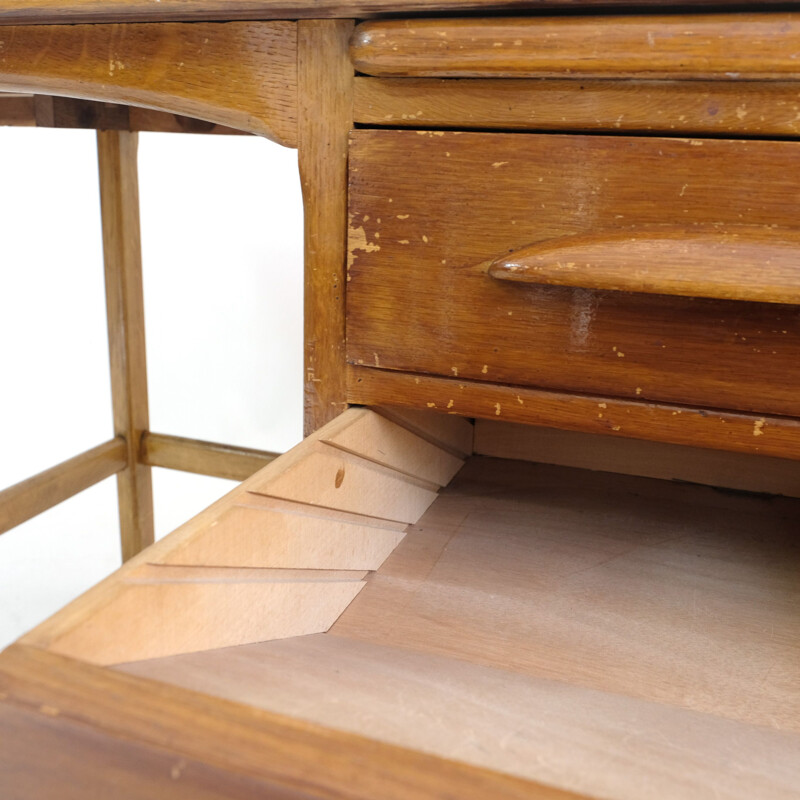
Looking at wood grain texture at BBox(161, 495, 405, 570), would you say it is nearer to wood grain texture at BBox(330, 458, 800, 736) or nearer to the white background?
wood grain texture at BBox(330, 458, 800, 736)

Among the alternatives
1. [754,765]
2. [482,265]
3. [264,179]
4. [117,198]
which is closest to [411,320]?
[482,265]

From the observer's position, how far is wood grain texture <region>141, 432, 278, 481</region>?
4.45 ft

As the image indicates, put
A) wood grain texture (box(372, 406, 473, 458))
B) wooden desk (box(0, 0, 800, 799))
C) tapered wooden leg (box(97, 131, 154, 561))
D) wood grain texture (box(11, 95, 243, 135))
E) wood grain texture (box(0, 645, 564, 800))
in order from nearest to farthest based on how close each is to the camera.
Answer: wood grain texture (box(0, 645, 564, 800))
wooden desk (box(0, 0, 800, 799))
wood grain texture (box(372, 406, 473, 458))
wood grain texture (box(11, 95, 243, 135))
tapered wooden leg (box(97, 131, 154, 561))


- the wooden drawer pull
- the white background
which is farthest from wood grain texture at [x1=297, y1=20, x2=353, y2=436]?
the white background

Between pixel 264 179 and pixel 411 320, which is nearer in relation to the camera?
pixel 411 320

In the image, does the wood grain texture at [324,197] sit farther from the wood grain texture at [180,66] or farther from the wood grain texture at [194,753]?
the wood grain texture at [194,753]

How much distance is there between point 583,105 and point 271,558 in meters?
0.33

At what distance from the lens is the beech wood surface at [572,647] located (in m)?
0.29

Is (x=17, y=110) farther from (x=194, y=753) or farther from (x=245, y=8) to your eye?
(x=194, y=753)

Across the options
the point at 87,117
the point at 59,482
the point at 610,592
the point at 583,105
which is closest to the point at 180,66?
the point at 583,105

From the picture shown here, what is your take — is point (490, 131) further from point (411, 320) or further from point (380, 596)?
point (380, 596)

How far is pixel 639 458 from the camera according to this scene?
0.83m

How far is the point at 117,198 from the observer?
1.33 metres

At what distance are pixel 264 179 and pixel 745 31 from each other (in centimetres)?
98
